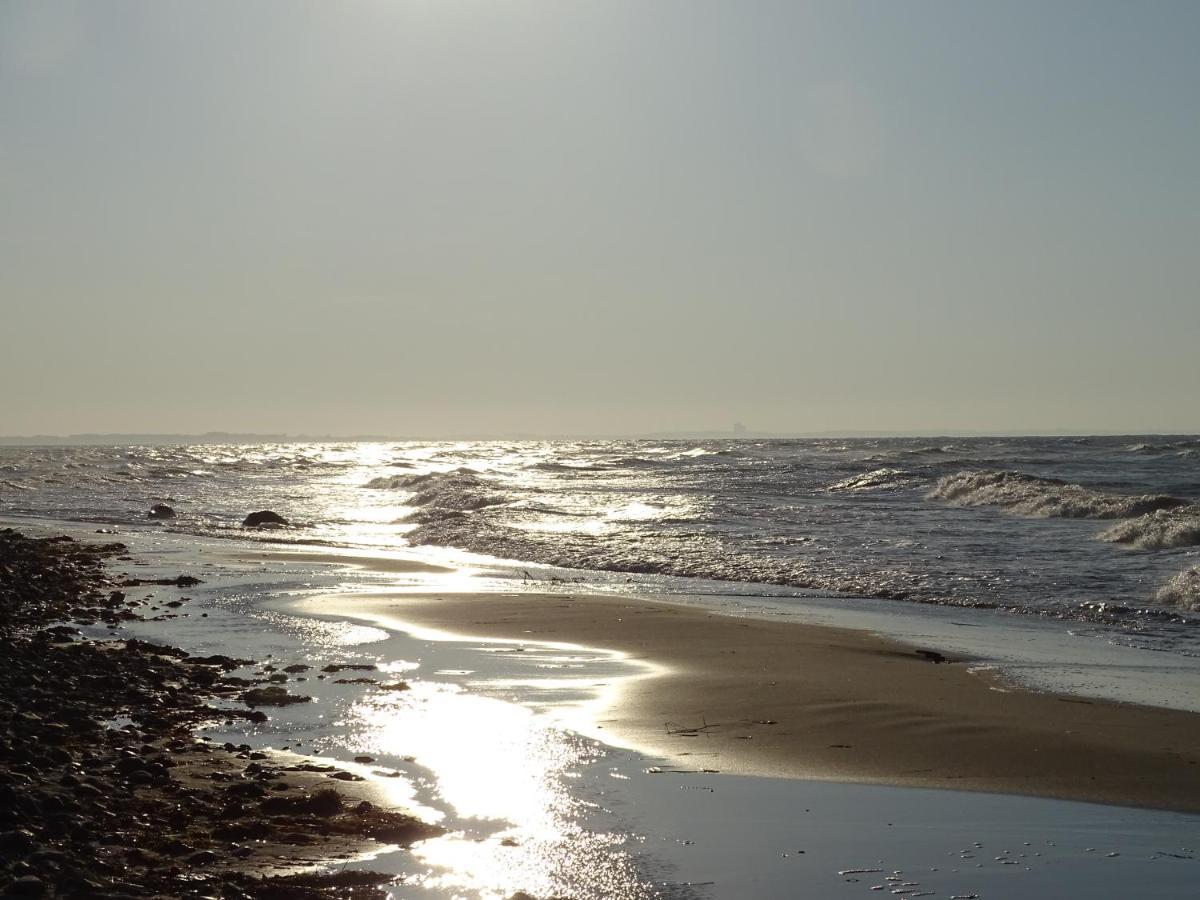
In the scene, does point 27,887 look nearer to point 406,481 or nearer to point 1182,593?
point 1182,593

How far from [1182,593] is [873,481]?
25.8m

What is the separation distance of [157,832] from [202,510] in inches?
Answer: 1296

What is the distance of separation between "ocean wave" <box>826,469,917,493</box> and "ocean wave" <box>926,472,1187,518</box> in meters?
2.18

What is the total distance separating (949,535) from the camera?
21859 millimetres

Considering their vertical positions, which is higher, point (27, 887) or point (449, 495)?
point (27, 887)

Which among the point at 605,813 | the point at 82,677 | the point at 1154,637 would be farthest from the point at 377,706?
the point at 1154,637

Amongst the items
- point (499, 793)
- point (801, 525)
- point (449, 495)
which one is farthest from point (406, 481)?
point (499, 793)

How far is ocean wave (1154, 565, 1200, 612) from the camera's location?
46.1 ft

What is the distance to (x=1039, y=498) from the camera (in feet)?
95.8

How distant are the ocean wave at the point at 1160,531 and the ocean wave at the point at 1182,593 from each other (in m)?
4.39

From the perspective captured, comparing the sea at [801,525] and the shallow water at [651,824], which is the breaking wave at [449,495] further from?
the shallow water at [651,824]

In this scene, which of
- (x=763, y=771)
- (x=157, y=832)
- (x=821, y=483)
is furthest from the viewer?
(x=821, y=483)

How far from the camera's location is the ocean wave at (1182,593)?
554 inches

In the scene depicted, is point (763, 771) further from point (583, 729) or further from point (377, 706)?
point (377, 706)
